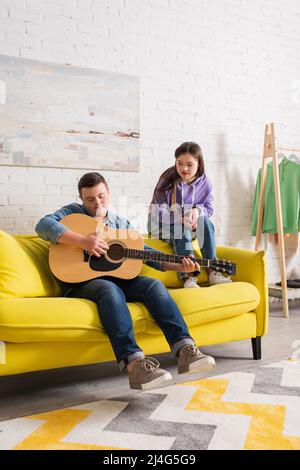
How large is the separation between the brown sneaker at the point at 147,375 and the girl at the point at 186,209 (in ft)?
2.83

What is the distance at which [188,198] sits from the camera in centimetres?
307

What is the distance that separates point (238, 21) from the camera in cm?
391

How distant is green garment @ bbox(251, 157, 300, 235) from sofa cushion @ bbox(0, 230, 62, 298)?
2.01 metres

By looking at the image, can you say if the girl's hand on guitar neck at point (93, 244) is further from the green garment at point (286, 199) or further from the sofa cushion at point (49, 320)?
the green garment at point (286, 199)

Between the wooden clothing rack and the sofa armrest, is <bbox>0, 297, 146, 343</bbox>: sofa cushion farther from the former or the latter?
the wooden clothing rack

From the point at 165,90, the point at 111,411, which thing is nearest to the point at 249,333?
the point at 111,411

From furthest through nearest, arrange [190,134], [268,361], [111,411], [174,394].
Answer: [190,134] < [268,361] < [174,394] < [111,411]

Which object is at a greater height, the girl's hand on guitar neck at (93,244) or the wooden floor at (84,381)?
the girl's hand on guitar neck at (93,244)

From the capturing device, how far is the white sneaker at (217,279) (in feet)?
9.15

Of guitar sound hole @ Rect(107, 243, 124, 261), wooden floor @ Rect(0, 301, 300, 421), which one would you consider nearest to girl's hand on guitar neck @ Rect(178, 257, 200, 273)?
guitar sound hole @ Rect(107, 243, 124, 261)

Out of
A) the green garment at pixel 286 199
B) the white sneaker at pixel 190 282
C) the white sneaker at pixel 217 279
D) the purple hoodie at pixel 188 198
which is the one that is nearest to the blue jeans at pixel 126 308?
the white sneaker at pixel 190 282

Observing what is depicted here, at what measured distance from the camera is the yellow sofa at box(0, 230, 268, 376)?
199cm

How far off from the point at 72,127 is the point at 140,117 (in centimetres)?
53
